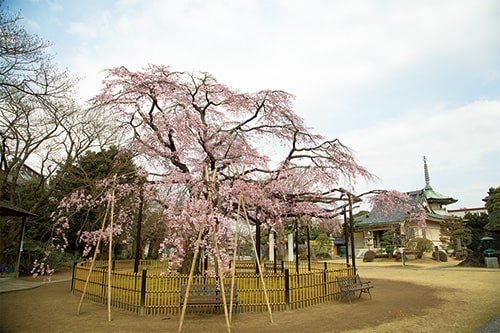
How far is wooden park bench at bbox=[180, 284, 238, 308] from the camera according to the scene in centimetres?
794

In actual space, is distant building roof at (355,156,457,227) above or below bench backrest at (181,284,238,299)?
above

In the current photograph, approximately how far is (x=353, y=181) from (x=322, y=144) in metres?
2.04

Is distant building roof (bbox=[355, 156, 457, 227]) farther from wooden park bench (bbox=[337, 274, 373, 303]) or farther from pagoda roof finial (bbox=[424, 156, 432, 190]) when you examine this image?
wooden park bench (bbox=[337, 274, 373, 303])

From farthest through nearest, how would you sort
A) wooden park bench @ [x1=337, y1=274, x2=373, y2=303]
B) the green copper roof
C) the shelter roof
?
the green copper roof, the shelter roof, wooden park bench @ [x1=337, y1=274, x2=373, y2=303]

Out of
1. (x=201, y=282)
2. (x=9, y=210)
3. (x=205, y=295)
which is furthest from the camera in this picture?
(x=9, y=210)

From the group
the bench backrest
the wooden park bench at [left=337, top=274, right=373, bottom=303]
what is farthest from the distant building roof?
the bench backrest

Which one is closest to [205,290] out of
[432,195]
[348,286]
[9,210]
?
[348,286]

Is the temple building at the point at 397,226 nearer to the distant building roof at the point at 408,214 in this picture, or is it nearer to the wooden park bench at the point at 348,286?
the distant building roof at the point at 408,214

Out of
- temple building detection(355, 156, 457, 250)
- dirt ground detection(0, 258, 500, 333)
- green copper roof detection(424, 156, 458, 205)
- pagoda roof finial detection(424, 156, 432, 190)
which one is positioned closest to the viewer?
dirt ground detection(0, 258, 500, 333)

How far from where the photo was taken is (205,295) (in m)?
8.33

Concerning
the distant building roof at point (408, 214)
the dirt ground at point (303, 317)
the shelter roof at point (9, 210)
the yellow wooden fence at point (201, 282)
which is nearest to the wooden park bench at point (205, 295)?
the yellow wooden fence at point (201, 282)

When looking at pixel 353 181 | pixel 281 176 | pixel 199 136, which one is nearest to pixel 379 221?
pixel 353 181

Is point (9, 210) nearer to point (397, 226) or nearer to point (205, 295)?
point (205, 295)

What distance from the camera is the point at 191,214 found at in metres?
9.30
